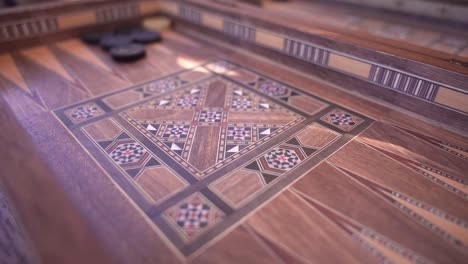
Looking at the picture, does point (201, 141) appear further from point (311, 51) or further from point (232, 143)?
point (311, 51)

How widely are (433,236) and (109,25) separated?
3.58 m

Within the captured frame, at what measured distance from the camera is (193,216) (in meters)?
1.43

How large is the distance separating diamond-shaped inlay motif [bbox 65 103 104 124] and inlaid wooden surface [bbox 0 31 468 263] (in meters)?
0.01

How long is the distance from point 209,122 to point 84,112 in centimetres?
87

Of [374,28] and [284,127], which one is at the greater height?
[374,28]

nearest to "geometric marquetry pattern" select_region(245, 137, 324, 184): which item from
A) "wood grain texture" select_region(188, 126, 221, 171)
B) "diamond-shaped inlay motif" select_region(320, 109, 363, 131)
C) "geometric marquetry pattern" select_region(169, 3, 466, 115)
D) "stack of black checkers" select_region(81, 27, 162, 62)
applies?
"wood grain texture" select_region(188, 126, 221, 171)

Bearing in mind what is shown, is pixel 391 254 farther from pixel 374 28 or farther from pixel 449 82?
pixel 374 28

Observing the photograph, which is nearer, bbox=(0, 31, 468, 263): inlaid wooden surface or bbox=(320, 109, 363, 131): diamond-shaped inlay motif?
bbox=(0, 31, 468, 263): inlaid wooden surface

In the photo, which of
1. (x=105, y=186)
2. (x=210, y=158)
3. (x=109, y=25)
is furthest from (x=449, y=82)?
(x=109, y=25)

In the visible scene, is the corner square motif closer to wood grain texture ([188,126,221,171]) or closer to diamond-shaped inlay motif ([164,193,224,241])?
wood grain texture ([188,126,221,171])

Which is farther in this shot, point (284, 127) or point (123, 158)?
point (284, 127)

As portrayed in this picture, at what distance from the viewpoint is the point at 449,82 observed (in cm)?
189

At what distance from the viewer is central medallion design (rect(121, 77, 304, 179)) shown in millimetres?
1812

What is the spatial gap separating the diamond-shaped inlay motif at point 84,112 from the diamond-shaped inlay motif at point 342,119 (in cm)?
154
